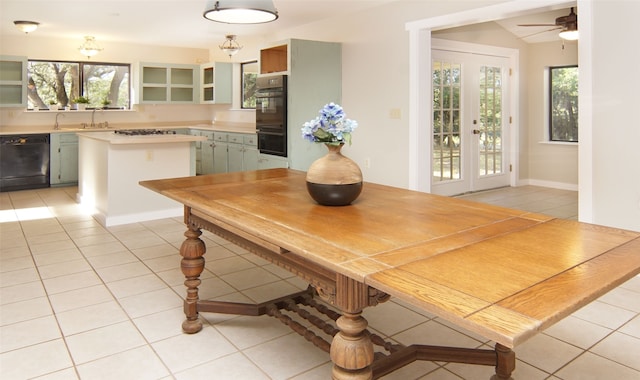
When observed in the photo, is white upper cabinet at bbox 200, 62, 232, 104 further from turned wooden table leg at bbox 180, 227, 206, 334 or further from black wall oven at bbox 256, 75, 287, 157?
turned wooden table leg at bbox 180, 227, 206, 334

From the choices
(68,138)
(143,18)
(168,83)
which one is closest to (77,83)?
(68,138)

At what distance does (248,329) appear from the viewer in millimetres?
2652

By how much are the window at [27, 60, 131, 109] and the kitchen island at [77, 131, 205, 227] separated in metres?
2.79

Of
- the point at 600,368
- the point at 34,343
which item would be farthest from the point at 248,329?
the point at 600,368

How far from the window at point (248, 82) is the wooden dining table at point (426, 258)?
6068 millimetres

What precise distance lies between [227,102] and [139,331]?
6.44m

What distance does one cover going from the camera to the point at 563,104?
7.37 meters

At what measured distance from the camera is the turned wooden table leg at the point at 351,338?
1.48 m

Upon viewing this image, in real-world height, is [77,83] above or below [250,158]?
above

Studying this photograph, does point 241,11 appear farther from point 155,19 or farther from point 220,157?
point 220,157

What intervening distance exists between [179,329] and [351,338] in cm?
147

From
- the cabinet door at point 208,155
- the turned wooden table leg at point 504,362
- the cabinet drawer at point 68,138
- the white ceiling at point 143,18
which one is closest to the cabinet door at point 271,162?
the cabinet door at point 208,155

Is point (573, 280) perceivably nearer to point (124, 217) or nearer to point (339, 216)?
point (339, 216)

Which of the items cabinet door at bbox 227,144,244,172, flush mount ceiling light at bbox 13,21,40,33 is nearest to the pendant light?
flush mount ceiling light at bbox 13,21,40,33
